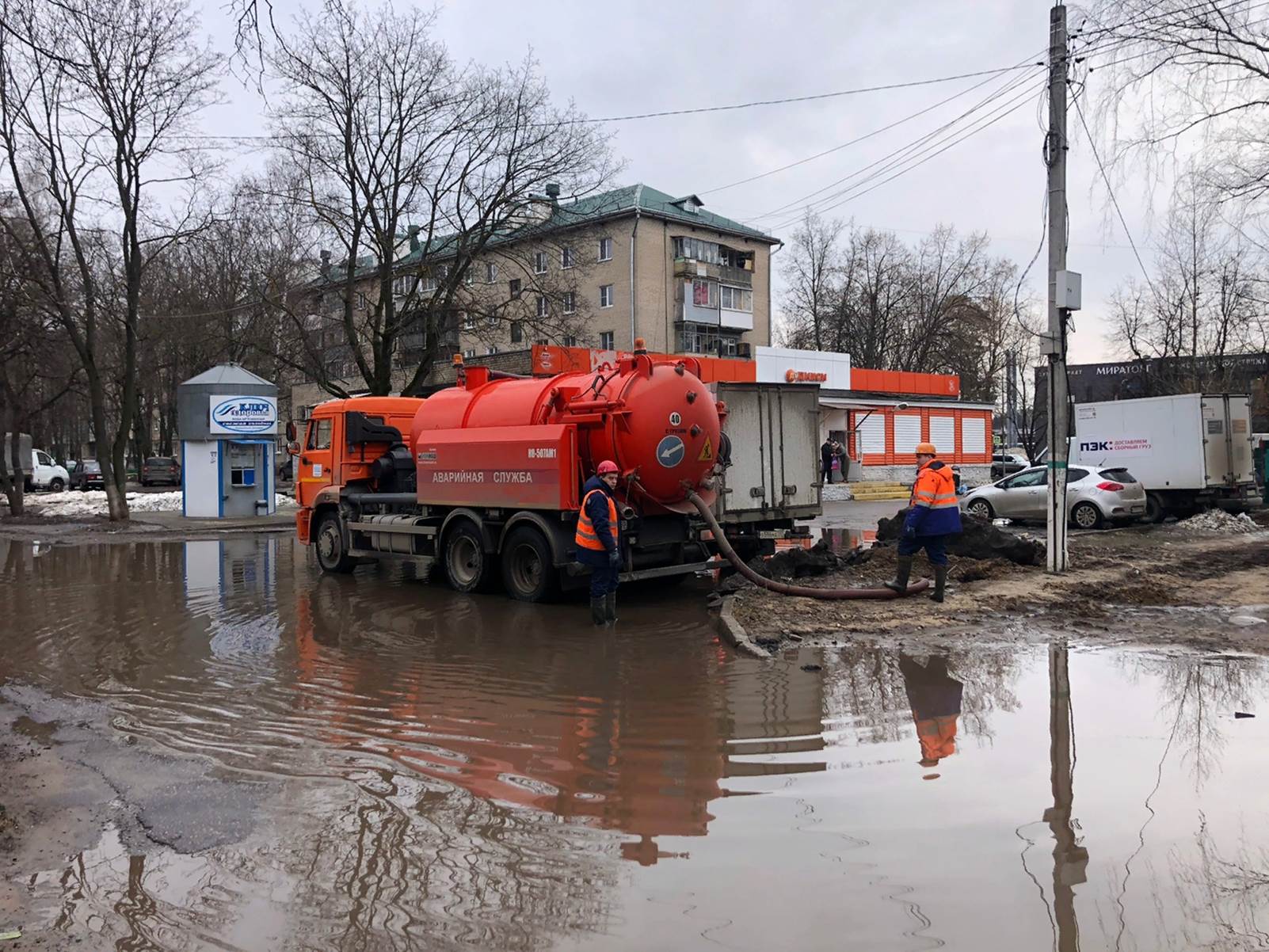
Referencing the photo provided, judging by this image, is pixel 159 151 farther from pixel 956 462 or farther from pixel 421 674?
pixel 956 462

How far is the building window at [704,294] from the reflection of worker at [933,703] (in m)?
47.8

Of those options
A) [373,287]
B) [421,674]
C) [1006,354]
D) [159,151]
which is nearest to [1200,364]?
[1006,354]

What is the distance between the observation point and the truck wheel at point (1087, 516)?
1989 centimetres

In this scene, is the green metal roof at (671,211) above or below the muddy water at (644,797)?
above

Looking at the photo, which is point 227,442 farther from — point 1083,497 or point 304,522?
point 1083,497

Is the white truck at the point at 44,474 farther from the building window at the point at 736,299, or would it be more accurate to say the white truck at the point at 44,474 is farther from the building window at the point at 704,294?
the building window at the point at 736,299

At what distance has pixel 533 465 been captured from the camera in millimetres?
10820

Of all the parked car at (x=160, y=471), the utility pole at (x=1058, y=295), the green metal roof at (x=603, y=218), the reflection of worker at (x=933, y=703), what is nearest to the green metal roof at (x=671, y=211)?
the green metal roof at (x=603, y=218)

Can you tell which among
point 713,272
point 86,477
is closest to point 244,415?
point 86,477

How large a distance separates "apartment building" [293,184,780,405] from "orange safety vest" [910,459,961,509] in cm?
1781

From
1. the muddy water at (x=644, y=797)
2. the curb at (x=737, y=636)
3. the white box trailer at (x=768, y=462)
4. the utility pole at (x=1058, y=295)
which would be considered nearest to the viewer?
the muddy water at (x=644, y=797)

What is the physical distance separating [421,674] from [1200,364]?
4412 cm

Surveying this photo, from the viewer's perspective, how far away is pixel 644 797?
5012 millimetres

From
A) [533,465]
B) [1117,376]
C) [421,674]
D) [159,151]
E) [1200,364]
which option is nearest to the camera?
[421,674]
